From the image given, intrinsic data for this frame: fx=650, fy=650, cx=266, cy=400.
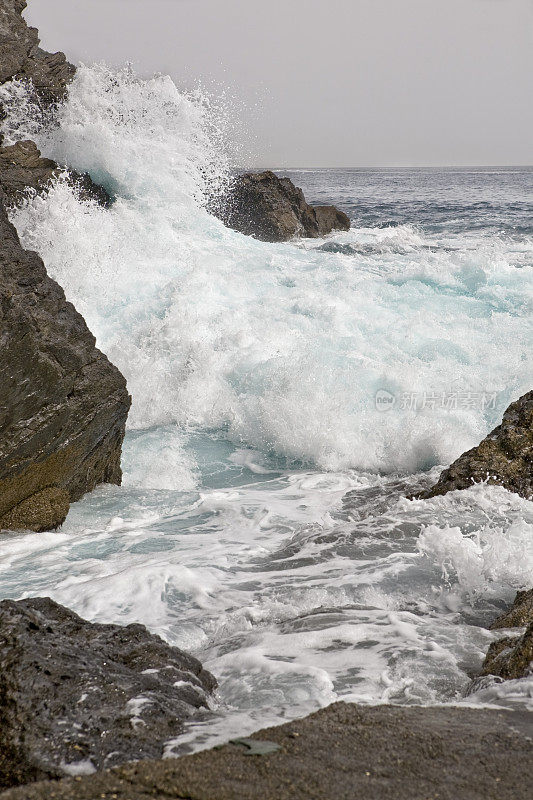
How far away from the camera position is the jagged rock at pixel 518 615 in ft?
9.75

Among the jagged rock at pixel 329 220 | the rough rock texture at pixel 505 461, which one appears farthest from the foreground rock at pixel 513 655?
the jagged rock at pixel 329 220

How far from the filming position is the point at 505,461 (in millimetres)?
4641

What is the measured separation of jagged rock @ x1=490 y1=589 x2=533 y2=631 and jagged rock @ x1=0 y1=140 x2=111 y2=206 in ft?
25.1

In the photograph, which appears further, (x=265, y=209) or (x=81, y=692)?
(x=265, y=209)

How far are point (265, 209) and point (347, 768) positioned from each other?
19.9 meters

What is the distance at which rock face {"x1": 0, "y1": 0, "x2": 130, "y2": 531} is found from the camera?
4.61 m

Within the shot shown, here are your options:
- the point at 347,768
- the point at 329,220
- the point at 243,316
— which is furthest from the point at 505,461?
the point at 329,220

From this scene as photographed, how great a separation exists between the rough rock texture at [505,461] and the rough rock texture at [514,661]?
213 cm

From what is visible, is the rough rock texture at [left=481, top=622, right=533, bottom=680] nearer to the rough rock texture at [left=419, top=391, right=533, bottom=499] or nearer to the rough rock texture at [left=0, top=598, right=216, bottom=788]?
the rough rock texture at [left=0, top=598, right=216, bottom=788]

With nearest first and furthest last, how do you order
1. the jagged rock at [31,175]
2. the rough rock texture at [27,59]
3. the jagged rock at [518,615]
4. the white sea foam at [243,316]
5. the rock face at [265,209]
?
1. the jagged rock at [518,615]
2. the white sea foam at [243,316]
3. the jagged rock at [31,175]
4. the rough rock texture at [27,59]
5. the rock face at [265,209]

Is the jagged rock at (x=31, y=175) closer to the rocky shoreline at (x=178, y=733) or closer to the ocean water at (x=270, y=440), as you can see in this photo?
the ocean water at (x=270, y=440)

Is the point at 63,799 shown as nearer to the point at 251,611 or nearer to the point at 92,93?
the point at 251,611

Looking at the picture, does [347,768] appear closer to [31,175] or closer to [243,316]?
[243,316]

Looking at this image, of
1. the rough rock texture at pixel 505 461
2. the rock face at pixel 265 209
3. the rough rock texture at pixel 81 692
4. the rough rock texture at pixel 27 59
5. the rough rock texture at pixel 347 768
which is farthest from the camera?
the rock face at pixel 265 209
